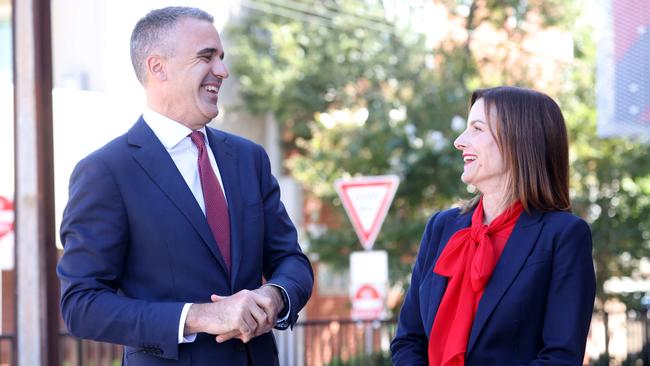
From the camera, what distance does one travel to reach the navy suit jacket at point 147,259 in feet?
10.2

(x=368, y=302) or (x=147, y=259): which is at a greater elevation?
(x=147, y=259)

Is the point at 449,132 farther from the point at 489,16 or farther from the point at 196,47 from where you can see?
the point at 196,47

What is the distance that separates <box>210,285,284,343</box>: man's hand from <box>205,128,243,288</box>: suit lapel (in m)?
0.14

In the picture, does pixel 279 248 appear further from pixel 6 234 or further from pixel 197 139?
pixel 6 234

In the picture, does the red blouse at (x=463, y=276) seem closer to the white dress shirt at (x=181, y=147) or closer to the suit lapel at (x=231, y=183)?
the suit lapel at (x=231, y=183)

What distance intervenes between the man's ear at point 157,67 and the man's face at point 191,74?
0.01m

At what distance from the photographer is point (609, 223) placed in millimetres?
15539

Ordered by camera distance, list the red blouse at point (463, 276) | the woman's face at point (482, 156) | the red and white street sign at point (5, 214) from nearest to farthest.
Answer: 1. the red blouse at point (463, 276)
2. the woman's face at point (482, 156)
3. the red and white street sign at point (5, 214)

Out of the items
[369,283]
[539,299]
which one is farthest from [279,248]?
[369,283]

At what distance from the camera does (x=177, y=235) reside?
3.20m

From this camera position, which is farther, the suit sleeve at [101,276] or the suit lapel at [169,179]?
the suit lapel at [169,179]

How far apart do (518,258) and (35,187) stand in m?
4.37

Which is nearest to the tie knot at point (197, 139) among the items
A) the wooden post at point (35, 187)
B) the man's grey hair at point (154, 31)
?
the man's grey hair at point (154, 31)

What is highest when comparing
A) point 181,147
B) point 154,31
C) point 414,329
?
A: point 154,31
